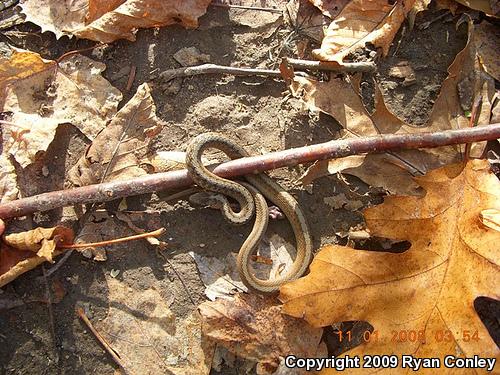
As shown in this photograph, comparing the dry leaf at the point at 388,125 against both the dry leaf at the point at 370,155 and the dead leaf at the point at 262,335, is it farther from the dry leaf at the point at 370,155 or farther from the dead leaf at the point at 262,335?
the dead leaf at the point at 262,335

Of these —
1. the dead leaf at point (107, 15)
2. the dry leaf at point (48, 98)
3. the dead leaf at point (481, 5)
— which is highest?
the dead leaf at point (481, 5)

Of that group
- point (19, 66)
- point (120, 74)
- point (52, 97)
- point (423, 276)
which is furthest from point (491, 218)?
point (19, 66)

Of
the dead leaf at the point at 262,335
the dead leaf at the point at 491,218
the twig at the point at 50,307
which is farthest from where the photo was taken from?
the twig at the point at 50,307

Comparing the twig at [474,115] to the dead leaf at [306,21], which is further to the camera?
the dead leaf at [306,21]

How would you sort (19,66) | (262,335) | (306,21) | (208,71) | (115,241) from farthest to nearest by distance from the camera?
(306,21), (208,71), (19,66), (115,241), (262,335)

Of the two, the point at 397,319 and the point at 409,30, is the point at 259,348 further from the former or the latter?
the point at 409,30

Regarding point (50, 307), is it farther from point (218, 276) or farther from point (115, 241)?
point (218, 276)

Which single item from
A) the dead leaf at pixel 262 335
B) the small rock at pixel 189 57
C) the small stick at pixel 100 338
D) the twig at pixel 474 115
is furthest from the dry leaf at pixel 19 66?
the twig at pixel 474 115

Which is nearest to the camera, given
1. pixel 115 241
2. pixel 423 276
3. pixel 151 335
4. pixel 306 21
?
pixel 423 276
